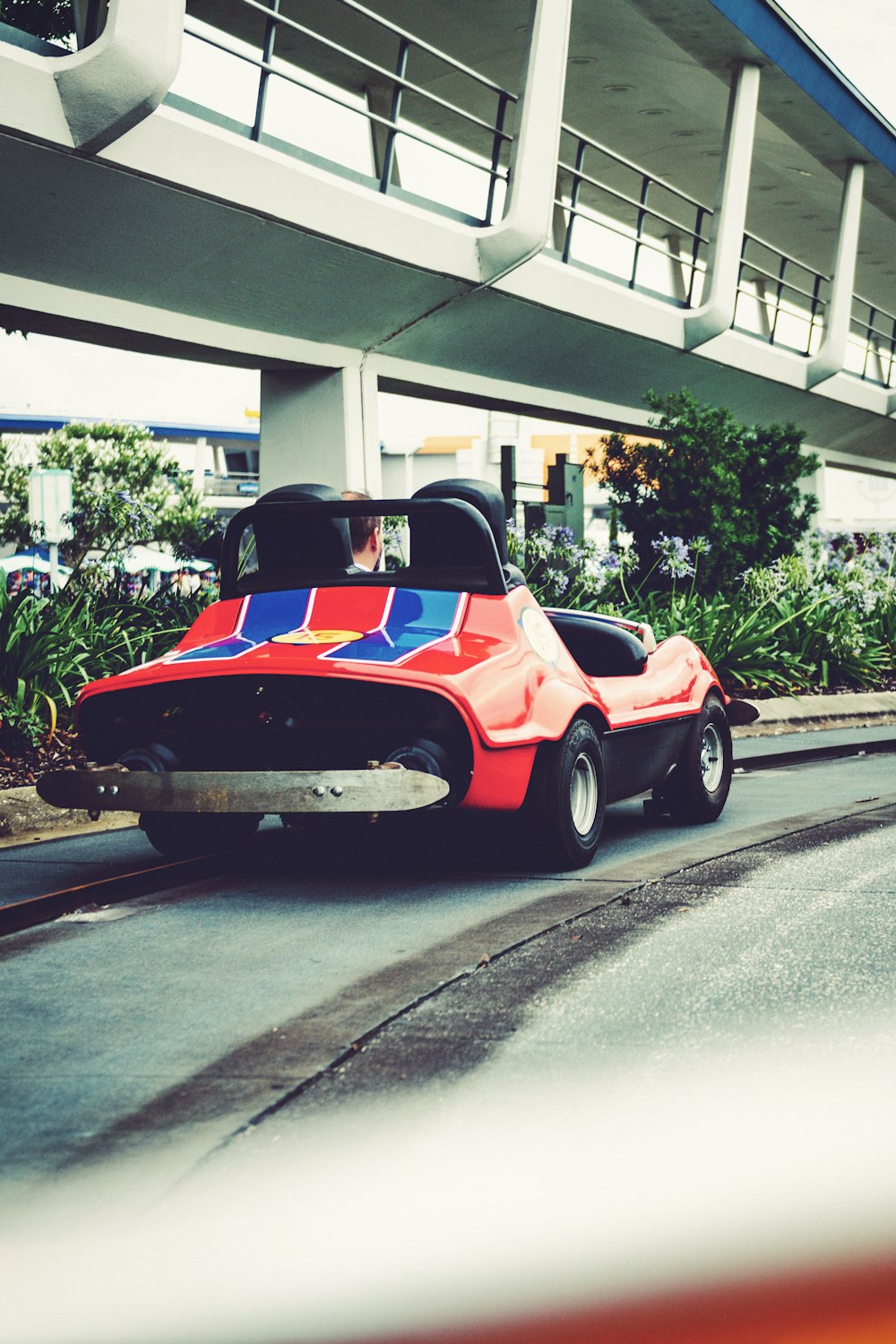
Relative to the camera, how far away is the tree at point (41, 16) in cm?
1261

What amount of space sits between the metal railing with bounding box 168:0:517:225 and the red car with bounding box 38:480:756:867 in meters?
6.66

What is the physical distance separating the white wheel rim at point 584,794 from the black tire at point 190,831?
4.57ft

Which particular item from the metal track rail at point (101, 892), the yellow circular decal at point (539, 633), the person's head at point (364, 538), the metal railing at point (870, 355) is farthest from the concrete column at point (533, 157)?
the metal railing at point (870, 355)

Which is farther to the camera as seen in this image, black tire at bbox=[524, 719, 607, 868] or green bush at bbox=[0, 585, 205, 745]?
green bush at bbox=[0, 585, 205, 745]

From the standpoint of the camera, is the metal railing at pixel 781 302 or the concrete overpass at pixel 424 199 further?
the metal railing at pixel 781 302

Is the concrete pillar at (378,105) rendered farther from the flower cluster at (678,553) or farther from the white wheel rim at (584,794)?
the white wheel rim at (584,794)

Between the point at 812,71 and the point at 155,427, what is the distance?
54.0m

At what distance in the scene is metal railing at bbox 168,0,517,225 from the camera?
40.9ft

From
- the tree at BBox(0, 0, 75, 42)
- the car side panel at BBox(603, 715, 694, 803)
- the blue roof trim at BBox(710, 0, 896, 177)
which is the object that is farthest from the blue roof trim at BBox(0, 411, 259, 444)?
the car side panel at BBox(603, 715, 694, 803)

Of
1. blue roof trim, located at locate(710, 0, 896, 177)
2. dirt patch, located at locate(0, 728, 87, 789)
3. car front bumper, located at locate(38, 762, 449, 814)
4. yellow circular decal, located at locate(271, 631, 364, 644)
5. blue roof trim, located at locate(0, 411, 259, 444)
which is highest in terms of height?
blue roof trim, located at locate(710, 0, 896, 177)

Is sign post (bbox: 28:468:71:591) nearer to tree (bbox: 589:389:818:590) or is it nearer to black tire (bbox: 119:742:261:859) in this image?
tree (bbox: 589:389:818:590)

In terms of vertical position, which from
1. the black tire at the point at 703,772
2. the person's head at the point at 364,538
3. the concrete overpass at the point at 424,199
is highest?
the concrete overpass at the point at 424,199

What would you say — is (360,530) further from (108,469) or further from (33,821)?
(108,469)

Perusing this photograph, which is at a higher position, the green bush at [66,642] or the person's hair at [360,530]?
the person's hair at [360,530]
